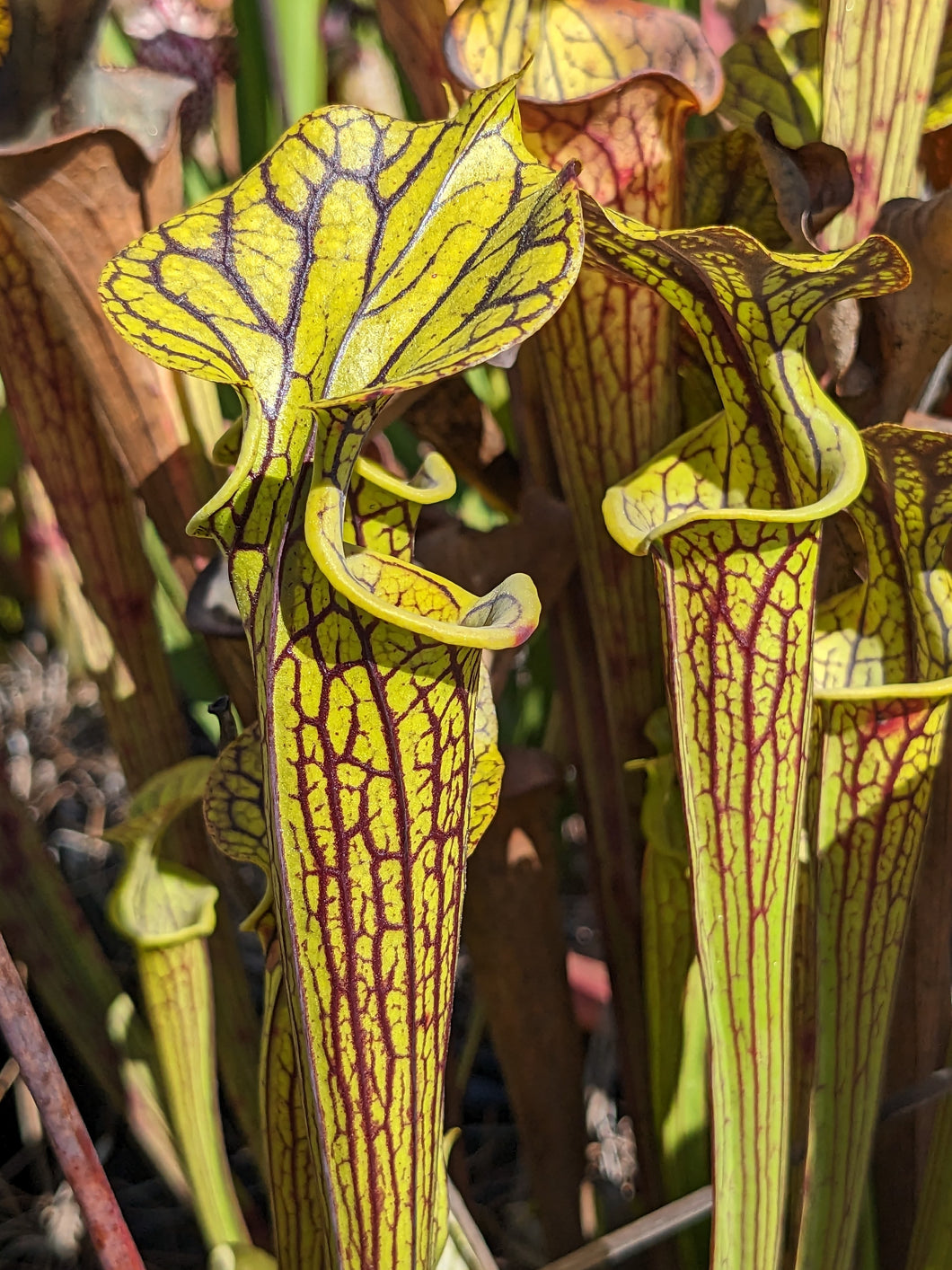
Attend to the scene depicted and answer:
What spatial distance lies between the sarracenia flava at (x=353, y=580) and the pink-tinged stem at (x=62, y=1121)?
13cm

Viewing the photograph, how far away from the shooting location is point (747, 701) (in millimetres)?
582

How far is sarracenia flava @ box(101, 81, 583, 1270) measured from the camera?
464 millimetres

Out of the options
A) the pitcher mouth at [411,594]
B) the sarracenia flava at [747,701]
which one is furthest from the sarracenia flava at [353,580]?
the sarracenia flava at [747,701]

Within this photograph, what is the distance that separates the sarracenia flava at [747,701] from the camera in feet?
1.87

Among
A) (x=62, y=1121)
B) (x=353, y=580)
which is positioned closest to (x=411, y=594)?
(x=353, y=580)

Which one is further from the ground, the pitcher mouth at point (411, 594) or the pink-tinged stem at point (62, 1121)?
the pitcher mouth at point (411, 594)

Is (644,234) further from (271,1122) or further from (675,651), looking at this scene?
(271,1122)

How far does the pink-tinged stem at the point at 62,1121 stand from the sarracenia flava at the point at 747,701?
0.34m

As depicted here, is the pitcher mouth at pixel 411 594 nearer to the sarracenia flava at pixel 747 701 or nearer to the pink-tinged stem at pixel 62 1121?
the sarracenia flava at pixel 747 701

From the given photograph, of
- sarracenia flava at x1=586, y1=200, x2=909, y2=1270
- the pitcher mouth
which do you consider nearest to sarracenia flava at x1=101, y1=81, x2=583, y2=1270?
the pitcher mouth

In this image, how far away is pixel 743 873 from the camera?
589 mm

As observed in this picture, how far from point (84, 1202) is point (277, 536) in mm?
387

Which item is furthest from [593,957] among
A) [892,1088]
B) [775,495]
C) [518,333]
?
[518,333]

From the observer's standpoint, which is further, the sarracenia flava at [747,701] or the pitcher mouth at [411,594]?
the sarracenia flava at [747,701]
